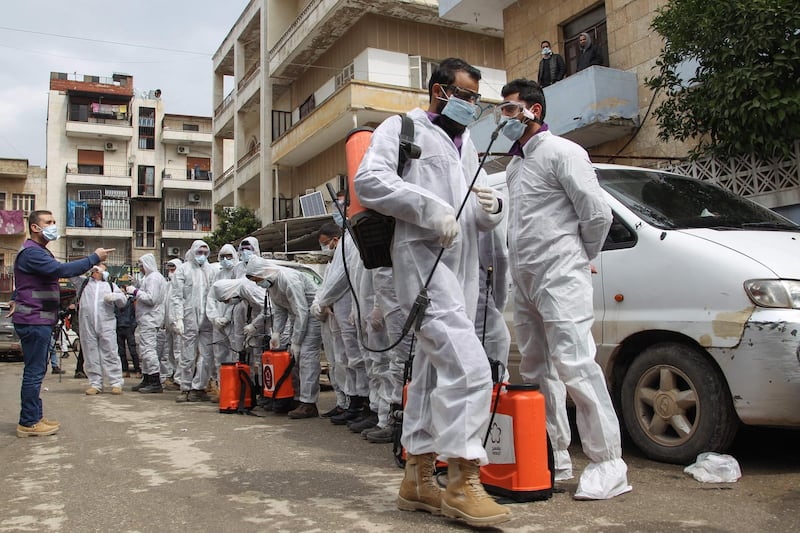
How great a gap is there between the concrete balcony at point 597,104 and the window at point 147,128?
157 ft

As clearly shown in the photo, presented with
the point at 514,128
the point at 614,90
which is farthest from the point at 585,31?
the point at 514,128

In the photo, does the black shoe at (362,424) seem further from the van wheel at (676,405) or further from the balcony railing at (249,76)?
the balcony railing at (249,76)

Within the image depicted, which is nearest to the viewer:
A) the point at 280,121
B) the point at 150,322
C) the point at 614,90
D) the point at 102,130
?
the point at 150,322

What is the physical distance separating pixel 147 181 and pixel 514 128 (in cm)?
5408

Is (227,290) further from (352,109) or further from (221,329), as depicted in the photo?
(352,109)

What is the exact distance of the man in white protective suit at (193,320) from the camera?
9.47 meters

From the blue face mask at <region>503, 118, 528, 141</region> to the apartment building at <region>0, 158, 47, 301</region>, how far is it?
49.7 metres

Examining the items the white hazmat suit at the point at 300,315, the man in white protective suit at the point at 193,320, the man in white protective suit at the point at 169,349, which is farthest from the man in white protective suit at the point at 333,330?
the man in white protective suit at the point at 169,349

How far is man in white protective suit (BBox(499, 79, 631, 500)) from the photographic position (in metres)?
3.68

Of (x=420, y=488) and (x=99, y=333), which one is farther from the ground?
(x=99, y=333)

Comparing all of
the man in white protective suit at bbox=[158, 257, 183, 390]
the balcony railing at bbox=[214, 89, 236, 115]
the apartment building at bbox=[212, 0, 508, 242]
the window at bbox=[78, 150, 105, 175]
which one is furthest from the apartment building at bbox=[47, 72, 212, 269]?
the man in white protective suit at bbox=[158, 257, 183, 390]

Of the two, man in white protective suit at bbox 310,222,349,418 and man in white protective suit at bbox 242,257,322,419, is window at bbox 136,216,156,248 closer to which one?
man in white protective suit at bbox 242,257,322,419

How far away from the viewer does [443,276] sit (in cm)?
335

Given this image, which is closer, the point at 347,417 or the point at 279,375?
the point at 347,417
